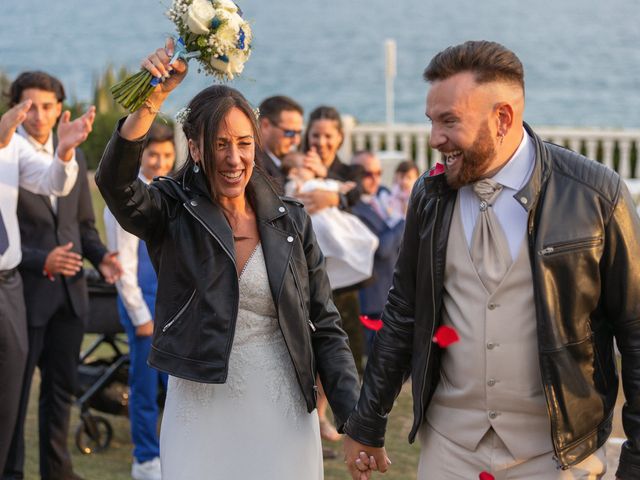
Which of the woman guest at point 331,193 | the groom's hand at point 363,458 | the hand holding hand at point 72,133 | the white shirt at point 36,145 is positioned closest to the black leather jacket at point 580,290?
the groom's hand at point 363,458

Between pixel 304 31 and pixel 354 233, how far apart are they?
93.8 meters

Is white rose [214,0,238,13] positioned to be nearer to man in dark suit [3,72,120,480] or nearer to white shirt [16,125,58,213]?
man in dark suit [3,72,120,480]

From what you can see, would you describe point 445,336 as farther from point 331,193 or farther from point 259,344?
point 331,193

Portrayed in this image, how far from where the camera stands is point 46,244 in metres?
6.21

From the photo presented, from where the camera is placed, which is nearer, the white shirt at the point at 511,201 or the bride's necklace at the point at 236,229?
the white shirt at the point at 511,201

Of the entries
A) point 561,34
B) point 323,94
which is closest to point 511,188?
point 323,94

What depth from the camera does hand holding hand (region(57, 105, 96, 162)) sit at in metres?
5.29

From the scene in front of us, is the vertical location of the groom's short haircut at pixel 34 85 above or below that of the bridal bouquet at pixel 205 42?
below

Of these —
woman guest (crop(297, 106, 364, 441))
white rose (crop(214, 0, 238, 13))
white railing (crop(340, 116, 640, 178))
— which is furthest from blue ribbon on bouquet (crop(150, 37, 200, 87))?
white railing (crop(340, 116, 640, 178))

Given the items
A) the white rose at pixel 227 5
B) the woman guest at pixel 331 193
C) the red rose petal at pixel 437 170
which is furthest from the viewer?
the woman guest at pixel 331 193

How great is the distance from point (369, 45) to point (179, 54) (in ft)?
280

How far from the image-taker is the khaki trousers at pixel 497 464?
3.57m

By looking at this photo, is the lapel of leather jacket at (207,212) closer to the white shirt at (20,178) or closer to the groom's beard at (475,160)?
the groom's beard at (475,160)

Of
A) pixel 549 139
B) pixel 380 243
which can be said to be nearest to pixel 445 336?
pixel 380 243
